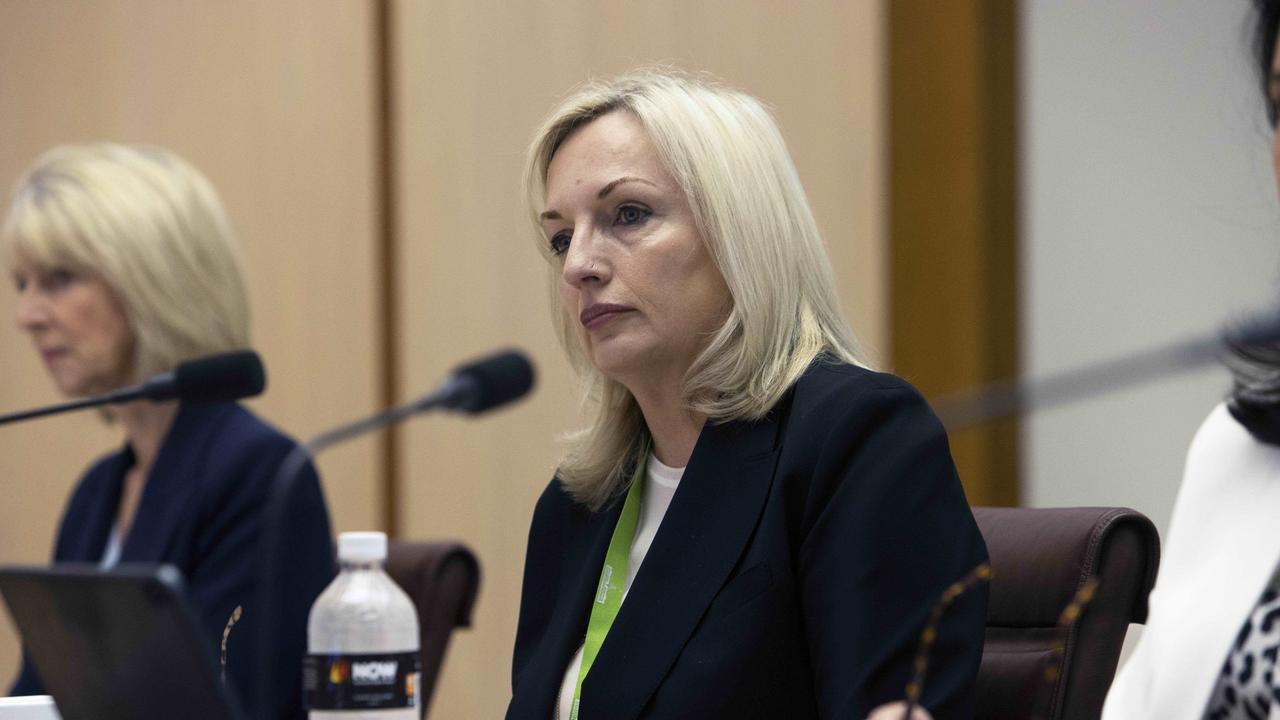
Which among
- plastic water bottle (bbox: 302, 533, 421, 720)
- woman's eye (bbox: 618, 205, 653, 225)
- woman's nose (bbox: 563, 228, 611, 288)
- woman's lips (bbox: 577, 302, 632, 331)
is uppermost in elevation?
woman's eye (bbox: 618, 205, 653, 225)

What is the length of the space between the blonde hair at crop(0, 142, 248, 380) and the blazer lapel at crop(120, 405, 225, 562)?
7.7 inches

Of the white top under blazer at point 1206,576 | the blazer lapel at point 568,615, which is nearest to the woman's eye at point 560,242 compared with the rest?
the blazer lapel at point 568,615

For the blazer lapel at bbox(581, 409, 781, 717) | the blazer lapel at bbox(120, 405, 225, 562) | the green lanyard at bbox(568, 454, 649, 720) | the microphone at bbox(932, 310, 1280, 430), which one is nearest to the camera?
the microphone at bbox(932, 310, 1280, 430)

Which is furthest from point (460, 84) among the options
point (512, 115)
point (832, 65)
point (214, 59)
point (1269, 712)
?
point (1269, 712)

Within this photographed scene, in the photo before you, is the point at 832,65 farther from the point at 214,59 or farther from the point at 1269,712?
the point at 1269,712

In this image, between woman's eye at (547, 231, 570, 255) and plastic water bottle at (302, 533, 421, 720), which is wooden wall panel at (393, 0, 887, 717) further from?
plastic water bottle at (302, 533, 421, 720)

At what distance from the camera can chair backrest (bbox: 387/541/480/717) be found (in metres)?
2.46

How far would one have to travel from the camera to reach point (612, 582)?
1.97 m

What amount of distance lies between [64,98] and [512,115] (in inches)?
55.4

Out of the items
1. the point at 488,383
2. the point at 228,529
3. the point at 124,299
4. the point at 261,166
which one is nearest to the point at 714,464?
the point at 488,383

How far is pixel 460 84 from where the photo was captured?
3.92m

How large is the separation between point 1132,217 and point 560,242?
1385 mm

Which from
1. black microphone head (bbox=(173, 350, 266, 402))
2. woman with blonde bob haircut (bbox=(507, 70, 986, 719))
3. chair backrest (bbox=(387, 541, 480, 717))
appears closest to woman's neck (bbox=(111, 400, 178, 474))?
chair backrest (bbox=(387, 541, 480, 717))

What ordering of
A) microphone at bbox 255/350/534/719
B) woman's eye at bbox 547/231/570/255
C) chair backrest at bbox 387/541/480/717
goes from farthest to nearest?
chair backrest at bbox 387/541/480/717 < woman's eye at bbox 547/231/570/255 < microphone at bbox 255/350/534/719
